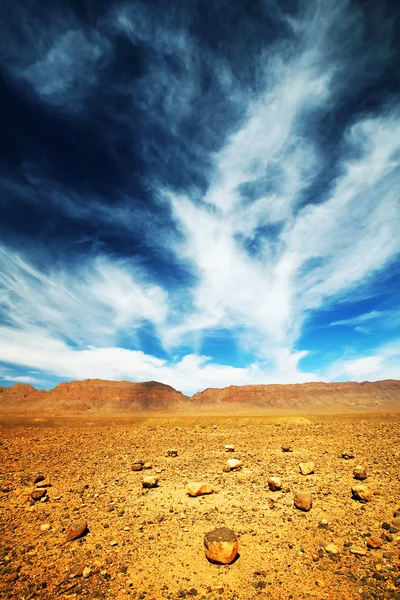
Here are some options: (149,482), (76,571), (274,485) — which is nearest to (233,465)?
(274,485)

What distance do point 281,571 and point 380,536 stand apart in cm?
206

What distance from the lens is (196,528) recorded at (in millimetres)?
5848

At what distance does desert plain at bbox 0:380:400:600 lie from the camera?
432 cm

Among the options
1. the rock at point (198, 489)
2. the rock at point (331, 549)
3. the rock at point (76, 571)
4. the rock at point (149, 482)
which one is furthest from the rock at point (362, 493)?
the rock at point (76, 571)

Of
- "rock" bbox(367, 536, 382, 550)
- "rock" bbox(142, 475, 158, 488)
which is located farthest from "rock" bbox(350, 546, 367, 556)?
"rock" bbox(142, 475, 158, 488)

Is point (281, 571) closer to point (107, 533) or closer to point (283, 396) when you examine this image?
point (107, 533)

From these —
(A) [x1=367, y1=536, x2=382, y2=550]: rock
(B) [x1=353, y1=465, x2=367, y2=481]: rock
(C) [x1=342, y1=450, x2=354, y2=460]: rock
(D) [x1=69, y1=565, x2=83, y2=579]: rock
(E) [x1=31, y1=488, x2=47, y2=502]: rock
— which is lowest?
(D) [x1=69, y1=565, x2=83, y2=579]: rock

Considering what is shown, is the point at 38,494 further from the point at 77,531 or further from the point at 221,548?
the point at 221,548

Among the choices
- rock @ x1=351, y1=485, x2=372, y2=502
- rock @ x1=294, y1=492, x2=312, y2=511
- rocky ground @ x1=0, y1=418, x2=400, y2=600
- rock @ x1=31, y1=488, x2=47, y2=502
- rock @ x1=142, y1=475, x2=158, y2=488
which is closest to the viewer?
rocky ground @ x1=0, y1=418, x2=400, y2=600

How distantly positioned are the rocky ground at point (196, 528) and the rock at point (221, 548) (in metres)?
0.11

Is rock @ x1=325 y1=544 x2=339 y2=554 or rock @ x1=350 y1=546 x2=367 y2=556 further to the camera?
rock @ x1=325 y1=544 x2=339 y2=554

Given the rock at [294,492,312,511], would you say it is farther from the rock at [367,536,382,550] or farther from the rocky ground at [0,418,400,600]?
the rock at [367,536,382,550]

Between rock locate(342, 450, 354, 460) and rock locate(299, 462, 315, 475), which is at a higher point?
rock locate(342, 450, 354, 460)

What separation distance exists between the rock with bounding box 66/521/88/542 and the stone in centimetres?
263
